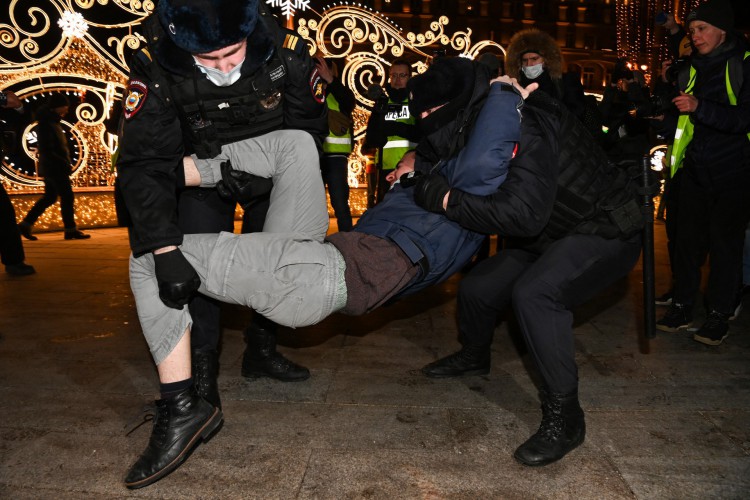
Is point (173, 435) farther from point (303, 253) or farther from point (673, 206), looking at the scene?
point (673, 206)

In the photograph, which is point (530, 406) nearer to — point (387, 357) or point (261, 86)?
point (387, 357)

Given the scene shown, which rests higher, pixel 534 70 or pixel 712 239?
pixel 534 70

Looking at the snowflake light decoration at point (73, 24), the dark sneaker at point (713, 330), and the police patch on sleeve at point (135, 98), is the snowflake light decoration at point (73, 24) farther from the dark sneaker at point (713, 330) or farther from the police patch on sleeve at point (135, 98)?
the dark sneaker at point (713, 330)

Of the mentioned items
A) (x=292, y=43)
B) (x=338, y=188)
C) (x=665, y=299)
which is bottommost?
(x=665, y=299)

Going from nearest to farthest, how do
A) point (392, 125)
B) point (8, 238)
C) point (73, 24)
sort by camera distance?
point (8, 238), point (392, 125), point (73, 24)

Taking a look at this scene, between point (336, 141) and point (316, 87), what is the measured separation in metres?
3.31

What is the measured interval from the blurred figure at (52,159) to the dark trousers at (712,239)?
23.2 feet

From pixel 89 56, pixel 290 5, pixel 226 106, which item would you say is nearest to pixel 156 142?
pixel 226 106

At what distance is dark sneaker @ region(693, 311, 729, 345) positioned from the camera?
12.4 ft

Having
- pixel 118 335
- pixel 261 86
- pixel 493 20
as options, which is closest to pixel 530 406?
pixel 261 86

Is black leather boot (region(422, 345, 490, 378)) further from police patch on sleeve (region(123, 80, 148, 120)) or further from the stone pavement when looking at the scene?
police patch on sleeve (region(123, 80, 148, 120))

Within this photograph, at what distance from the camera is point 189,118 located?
8.13 feet

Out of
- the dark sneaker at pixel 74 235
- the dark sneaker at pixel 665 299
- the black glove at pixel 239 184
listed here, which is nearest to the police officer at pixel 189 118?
the black glove at pixel 239 184

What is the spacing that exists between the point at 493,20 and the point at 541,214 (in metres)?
53.1
